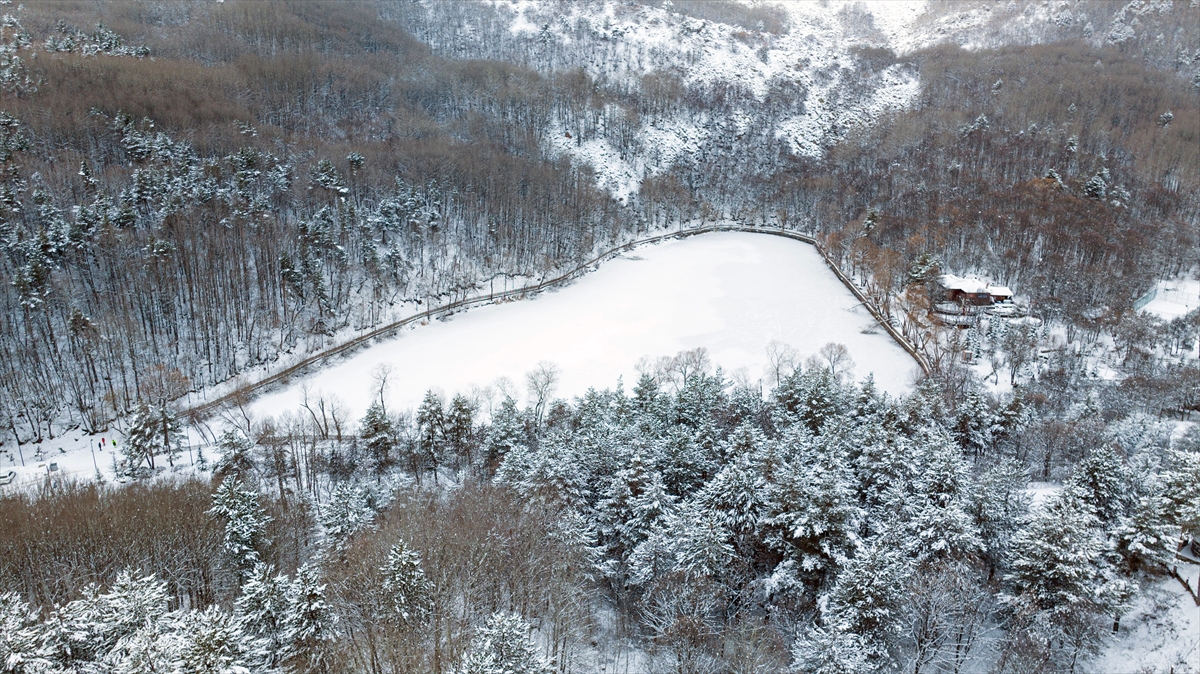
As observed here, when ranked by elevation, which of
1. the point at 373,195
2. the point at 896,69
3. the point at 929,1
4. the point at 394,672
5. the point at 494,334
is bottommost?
the point at 494,334

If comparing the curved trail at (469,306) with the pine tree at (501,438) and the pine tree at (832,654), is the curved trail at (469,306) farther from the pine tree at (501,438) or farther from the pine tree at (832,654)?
the pine tree at (832,654)

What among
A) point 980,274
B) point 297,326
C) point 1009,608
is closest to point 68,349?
point 297,326

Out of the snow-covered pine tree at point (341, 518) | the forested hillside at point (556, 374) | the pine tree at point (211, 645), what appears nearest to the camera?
the pine tree at point (211, 645)

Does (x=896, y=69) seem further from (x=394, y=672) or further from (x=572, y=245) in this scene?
(x=394, y=672)

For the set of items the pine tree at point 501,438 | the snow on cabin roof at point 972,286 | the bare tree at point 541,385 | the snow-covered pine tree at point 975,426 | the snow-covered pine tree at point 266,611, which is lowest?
the bare tree at point 541,385

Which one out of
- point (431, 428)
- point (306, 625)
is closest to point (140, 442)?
point (431, 428)

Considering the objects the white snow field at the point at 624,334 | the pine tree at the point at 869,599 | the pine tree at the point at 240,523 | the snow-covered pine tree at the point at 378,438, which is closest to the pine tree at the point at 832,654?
the pine tree at the point at 869,599
